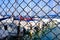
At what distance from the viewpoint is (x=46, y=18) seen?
4.14 feet

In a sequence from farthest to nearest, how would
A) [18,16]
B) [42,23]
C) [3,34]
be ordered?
[3,34] → [18,16] → [42,23]

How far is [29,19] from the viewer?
4.44 ft

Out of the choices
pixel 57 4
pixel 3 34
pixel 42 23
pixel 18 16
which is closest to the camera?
pixel 57 4

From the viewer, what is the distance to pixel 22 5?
1388mm

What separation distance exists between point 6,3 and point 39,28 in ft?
1.25

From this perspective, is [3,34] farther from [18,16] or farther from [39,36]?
[39,36]

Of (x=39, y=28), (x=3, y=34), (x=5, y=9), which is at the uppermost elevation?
(x=5, y=9)

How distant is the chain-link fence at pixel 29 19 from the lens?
1.24 metres

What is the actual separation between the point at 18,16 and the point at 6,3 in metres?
0.18

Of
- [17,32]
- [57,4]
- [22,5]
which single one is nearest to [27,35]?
[17,32]

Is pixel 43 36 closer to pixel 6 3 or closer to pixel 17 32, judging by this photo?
pixel 17 32

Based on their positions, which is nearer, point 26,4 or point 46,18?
point 46,18

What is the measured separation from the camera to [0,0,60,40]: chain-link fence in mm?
1240

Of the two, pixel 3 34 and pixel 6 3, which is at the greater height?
pixel 6 3
